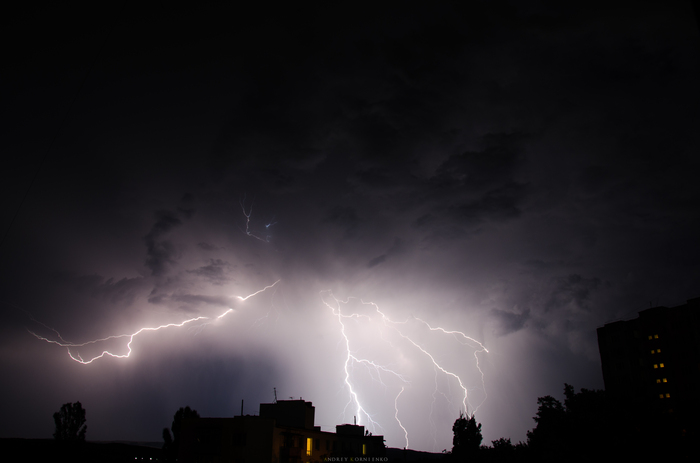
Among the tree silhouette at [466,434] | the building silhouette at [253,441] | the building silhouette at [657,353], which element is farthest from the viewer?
the building silhouette at [657,353]

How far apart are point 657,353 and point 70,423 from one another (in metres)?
70.7

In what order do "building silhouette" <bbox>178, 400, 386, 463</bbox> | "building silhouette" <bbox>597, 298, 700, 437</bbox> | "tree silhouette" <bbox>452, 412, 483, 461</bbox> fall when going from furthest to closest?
"building silhouette" <bbox>597, 298, 700, 437</bbox>, "tree silhouette" <bbox>452, 412, 483, 461</bbox>, "building silhouette" <bbox>178, 400, 386, 463</bbox>

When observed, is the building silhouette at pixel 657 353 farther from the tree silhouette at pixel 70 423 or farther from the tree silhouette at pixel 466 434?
the tree silhouette at pixel 70 423

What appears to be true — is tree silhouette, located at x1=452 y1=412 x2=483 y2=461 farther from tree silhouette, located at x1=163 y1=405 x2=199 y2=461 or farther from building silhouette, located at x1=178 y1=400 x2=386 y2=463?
tree silhouette, located at x1=163 y1=405 x2=199 y2=461

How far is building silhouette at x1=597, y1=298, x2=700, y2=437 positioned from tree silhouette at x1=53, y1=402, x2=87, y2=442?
59.9 m

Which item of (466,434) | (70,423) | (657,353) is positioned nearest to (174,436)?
(70,423)

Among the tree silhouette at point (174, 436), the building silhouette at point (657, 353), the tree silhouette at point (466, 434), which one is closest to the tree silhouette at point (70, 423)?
the tree silhouette at point (174, 436)

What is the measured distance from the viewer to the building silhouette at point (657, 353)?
147 feet

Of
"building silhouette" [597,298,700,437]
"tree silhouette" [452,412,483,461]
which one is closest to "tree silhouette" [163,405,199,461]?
"tree silhouette" [452,412,483,461]

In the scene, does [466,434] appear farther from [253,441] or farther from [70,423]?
[70,423]

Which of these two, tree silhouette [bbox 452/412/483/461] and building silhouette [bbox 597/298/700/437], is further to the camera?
building silhouette [bbox 597/298/700/437]

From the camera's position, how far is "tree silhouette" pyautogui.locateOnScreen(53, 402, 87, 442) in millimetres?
48500

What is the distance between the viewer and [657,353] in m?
48.5

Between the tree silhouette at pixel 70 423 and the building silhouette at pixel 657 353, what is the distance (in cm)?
5992
